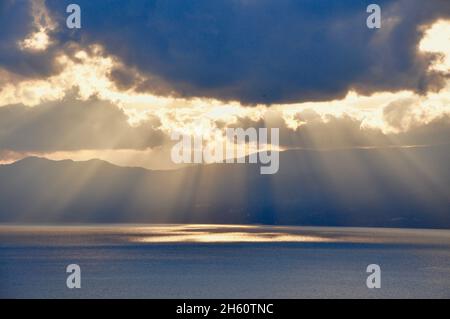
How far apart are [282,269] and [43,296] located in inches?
2972

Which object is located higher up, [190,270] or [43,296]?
[190,270]

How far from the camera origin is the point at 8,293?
14500 cm

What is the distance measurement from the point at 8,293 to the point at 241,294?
46.8 m
